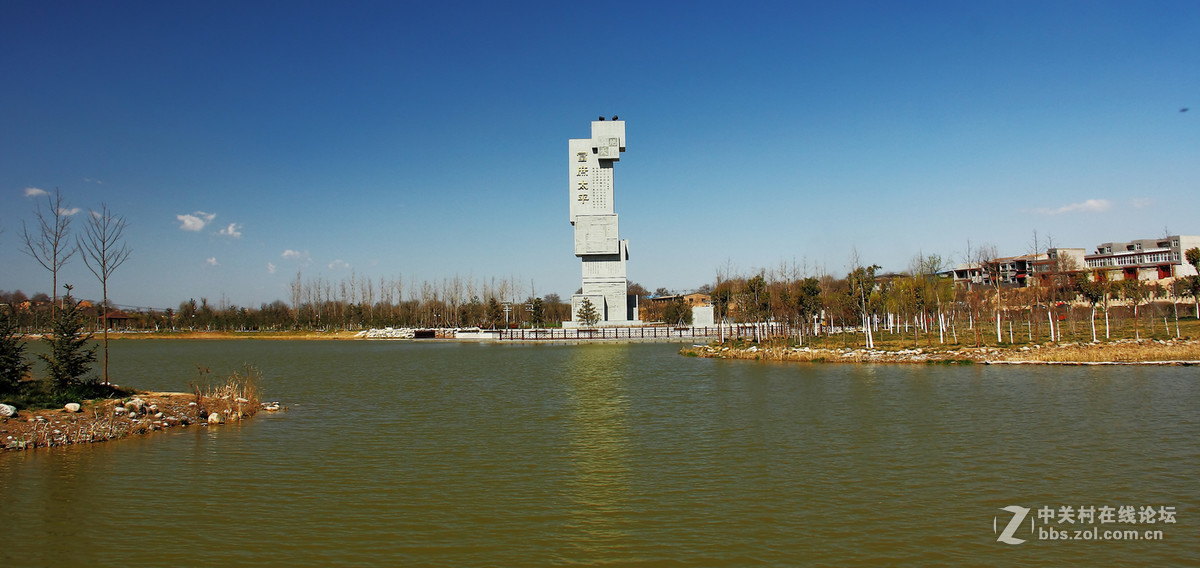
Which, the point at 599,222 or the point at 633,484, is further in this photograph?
the point at 599,222

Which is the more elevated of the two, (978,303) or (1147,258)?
(1147,258)

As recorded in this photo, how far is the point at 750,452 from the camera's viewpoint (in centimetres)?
1162

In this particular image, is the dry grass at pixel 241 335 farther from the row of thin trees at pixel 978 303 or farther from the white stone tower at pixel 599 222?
the row of thin trees at pixel 978 303

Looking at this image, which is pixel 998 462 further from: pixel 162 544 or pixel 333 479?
pixel 162 544

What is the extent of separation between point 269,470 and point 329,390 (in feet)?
39.9

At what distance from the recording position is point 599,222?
78.5 metres

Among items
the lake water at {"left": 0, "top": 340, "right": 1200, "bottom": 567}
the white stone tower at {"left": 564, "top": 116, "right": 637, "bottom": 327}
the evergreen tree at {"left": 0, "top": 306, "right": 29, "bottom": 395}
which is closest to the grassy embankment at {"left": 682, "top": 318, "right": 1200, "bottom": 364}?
the lake water at {"left": 0, "top": 340, "right": 1200, "bottom": 567}

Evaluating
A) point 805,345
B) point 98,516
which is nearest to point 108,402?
point 98,516

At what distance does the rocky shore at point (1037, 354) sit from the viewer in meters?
25.3

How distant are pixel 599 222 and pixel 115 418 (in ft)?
218

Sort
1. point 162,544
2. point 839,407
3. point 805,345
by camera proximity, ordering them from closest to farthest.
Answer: point 162,544 → point 839,407 → point 805,345

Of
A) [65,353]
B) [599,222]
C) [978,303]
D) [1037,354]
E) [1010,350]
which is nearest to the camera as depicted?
[65,353]

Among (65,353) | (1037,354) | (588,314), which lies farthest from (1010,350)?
(588,314)

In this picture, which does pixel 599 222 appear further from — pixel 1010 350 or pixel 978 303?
pixel 1010 350
